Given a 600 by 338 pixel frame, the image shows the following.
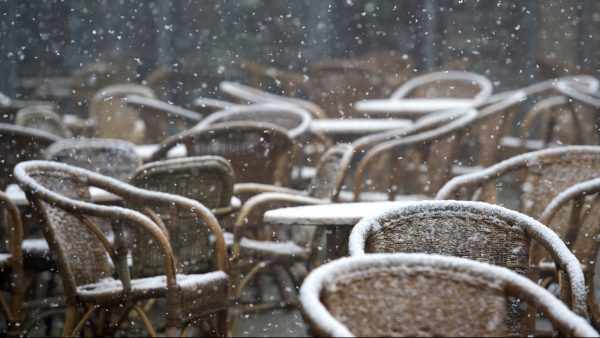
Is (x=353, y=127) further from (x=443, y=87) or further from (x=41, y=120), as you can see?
(x=443, y=87)

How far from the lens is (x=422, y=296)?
1441 millimetres

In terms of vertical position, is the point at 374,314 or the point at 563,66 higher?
the point at 374,314

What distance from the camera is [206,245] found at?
327cm

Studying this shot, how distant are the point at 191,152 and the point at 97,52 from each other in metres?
7.04

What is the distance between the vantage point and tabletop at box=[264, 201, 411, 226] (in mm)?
2698

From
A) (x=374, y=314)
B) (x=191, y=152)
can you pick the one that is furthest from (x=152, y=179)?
(x=374, y=314)

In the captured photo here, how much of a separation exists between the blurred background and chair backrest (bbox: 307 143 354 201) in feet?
19.5

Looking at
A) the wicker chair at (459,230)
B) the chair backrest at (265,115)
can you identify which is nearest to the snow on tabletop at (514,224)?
the wicker chair at (459,230)

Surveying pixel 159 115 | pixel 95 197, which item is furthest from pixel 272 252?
pixel 159 115

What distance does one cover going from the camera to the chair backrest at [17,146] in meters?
3.92

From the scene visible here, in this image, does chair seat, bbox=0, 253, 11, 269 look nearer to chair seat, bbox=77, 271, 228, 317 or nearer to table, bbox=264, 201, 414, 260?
chair seat, bbox=77, 271, 228, 317

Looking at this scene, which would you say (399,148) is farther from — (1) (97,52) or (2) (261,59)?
(1) (97,52)

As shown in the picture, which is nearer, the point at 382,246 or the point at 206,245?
the point at 382,246

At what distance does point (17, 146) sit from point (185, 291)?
1.72 m
